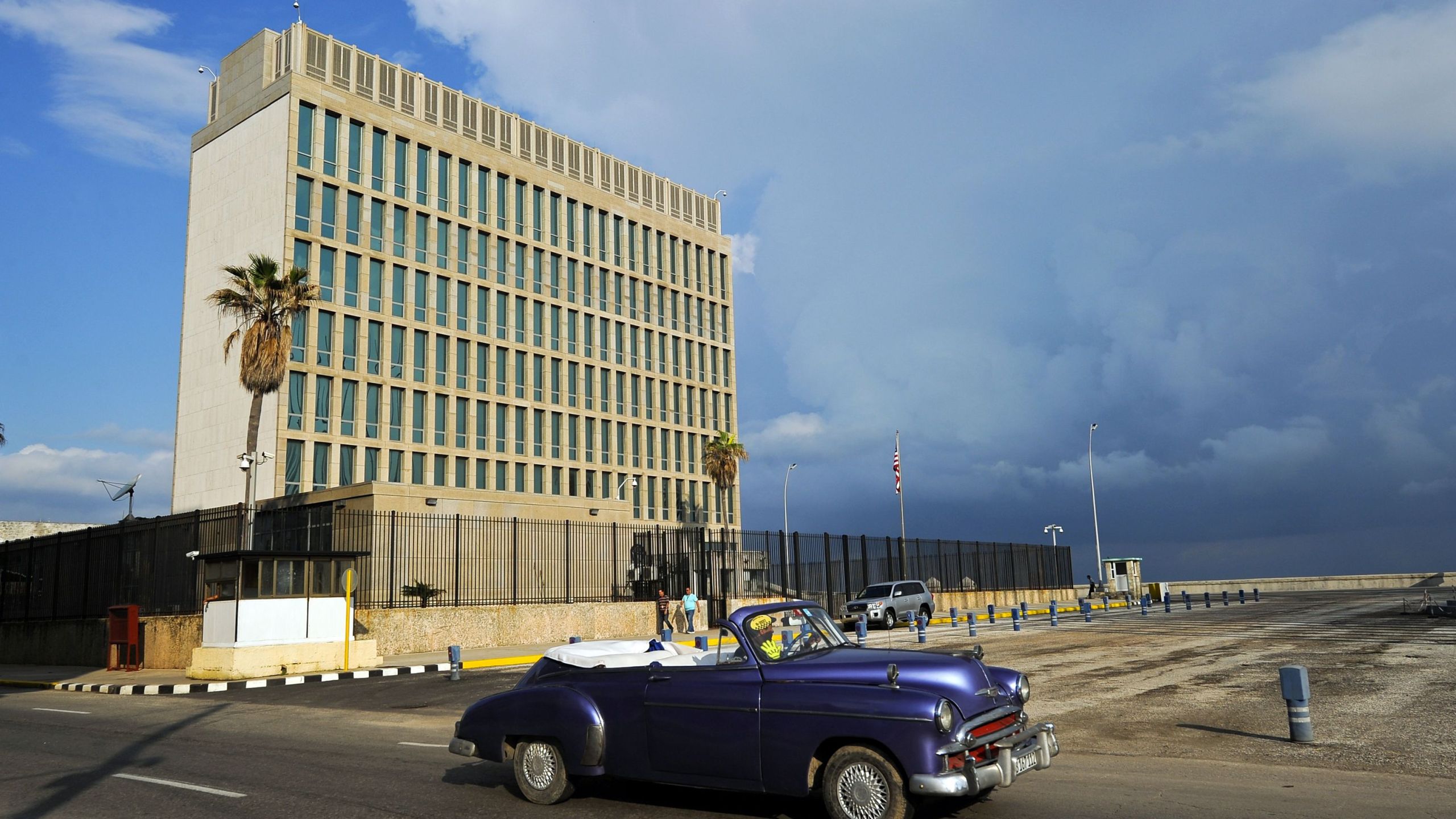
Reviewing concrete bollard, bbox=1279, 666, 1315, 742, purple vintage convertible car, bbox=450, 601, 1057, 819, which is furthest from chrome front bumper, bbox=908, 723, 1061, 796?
concrete bollard, bbox=1279, 666, 1315, 742

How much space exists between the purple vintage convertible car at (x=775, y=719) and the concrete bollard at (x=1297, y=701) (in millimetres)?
4477

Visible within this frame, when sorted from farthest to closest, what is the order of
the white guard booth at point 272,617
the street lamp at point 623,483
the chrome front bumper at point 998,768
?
1. the street lamp at point 623,483
2. the white guard booth at point 272,617
3. the chrome front bumper at point 998,768

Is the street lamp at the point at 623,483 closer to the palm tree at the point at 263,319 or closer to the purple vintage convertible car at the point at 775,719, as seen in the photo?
the palm tree at the point at 263,319

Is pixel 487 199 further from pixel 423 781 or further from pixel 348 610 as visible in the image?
pixel 423 781

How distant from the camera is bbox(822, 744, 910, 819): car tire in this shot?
246 inches

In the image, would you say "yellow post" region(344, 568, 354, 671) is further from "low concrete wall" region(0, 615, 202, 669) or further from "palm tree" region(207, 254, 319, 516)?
"palm tree" region(207, 254, 319, 516)

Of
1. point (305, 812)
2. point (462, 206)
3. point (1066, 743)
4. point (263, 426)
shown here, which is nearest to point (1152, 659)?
point (1066, 743)

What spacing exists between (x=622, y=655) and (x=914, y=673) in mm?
2531

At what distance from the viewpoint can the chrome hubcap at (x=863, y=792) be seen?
20.8ft

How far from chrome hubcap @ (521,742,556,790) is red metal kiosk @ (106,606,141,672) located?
2100 cm

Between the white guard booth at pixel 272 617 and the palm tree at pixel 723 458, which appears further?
the palm tree at pixel 723 458

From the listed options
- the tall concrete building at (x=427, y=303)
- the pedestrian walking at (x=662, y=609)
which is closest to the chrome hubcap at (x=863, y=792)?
the pedestrian walking at (x=662, y=609)

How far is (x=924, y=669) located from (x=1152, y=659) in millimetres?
13979

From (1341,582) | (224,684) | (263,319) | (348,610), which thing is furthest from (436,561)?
(1341,582)
